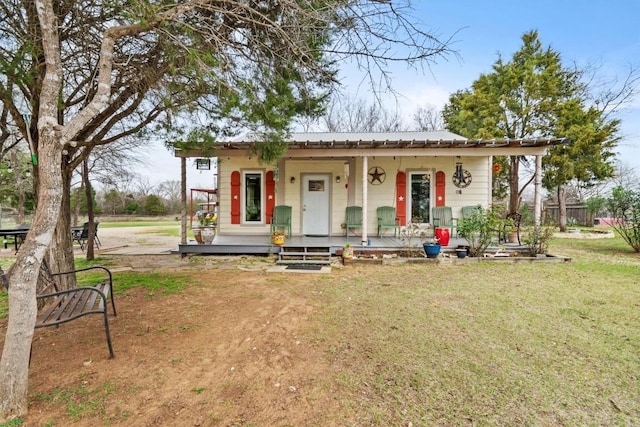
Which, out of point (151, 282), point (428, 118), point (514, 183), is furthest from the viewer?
point (428, 118)

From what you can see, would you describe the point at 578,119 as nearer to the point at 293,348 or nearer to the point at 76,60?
the point at 293,348

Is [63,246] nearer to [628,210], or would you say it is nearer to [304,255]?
[304,255]

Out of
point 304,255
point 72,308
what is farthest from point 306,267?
point 72,308

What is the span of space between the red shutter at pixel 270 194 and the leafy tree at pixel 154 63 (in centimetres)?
398

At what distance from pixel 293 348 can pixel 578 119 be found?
15513mm

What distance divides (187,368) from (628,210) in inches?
423

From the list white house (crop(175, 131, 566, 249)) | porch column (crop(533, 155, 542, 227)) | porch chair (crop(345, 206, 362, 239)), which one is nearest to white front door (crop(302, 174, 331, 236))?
white house (crop(175, 131, 566, 249))

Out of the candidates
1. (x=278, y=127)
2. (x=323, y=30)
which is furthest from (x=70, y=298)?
(x=323, y=30)

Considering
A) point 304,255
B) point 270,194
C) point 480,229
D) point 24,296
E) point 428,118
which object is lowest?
point 304,255

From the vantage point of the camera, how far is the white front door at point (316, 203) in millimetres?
8531

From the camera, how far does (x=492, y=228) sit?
21.1ft

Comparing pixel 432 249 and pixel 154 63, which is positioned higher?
pixel 154 63

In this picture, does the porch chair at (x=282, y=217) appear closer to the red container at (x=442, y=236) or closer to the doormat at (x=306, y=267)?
the doormat at (x=306, y=267)

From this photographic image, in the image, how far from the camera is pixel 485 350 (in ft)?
8.62
